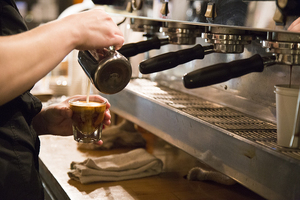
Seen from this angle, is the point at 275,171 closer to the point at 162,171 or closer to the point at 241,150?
the point at 241,150

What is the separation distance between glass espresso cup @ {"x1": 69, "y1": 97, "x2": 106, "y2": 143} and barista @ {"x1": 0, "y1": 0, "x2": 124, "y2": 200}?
0.43 feet

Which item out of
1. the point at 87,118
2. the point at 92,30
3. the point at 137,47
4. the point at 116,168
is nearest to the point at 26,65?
the point at 92,30

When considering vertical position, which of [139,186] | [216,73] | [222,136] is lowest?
[139,186]

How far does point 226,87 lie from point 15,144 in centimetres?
68

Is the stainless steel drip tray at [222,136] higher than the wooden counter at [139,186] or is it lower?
higher

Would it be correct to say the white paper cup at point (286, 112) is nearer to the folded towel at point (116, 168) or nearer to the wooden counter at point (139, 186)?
the wooden counter at point (139, 186)

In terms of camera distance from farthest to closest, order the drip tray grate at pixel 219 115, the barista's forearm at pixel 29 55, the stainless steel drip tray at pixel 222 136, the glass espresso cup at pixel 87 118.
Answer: the glass espresso cup at pixel 87 118, the drip tray grate at pixel 219 115, the stainless steel drip tray at pixel 222 136, the barista's forearm at pixel 29 55

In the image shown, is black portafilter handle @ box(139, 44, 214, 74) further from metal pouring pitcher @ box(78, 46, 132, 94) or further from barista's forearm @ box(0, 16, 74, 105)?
barista's forearm @ box(0, 16, 74, 105)

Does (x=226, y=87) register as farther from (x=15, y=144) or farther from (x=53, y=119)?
(x=15, y=144)

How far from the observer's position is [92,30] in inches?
25.7

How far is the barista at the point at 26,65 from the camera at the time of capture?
1.89ft

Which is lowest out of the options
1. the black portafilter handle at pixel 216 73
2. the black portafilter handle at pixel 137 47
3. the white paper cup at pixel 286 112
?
the white paper cup at pixel 286 112

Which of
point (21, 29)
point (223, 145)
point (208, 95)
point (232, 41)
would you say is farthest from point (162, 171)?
point (21, 29)

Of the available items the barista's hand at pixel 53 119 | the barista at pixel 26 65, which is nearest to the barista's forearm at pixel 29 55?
the barista at pixel 26 65
